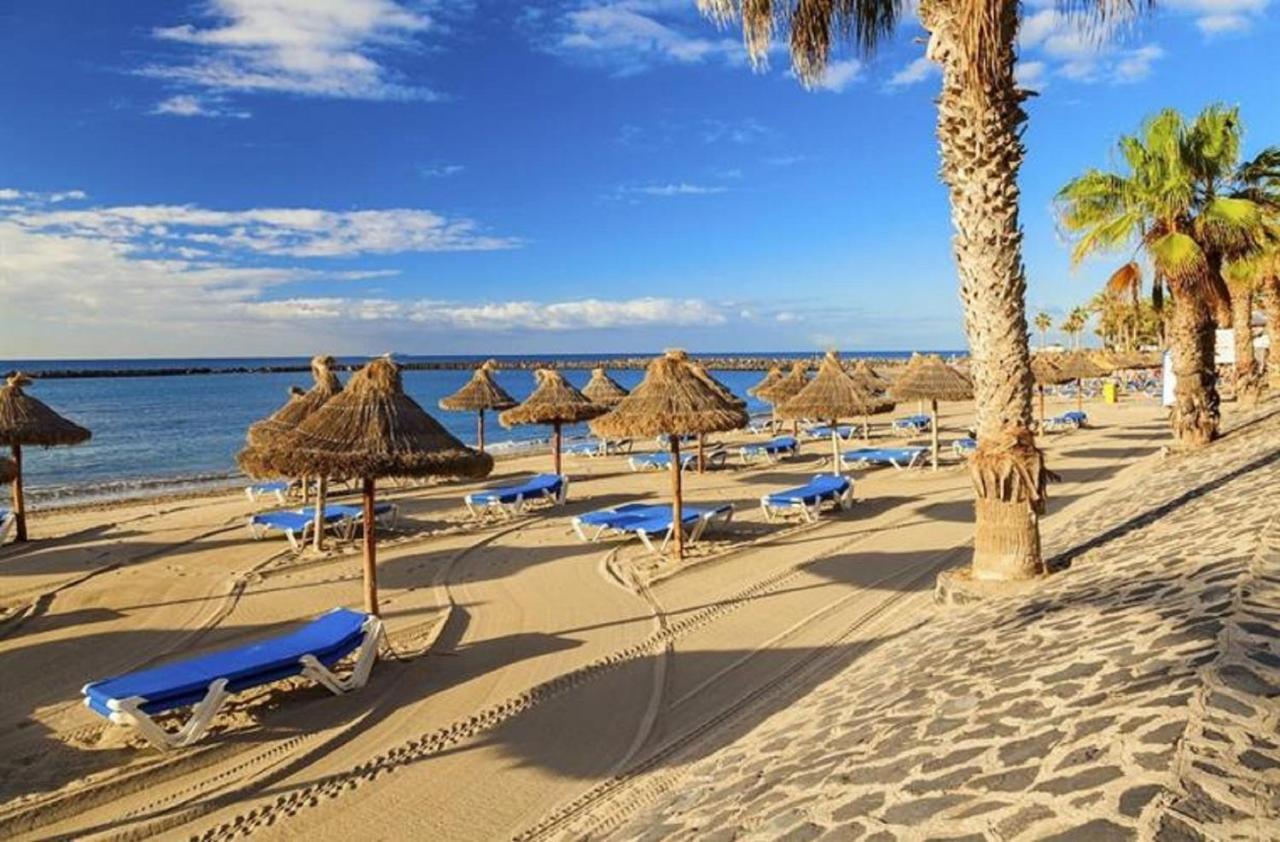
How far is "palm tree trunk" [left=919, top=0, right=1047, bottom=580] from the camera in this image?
6.64m

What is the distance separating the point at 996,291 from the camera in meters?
6.78

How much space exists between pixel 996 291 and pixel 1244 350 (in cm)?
1782

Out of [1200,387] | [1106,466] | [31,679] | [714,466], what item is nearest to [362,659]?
[31,679]

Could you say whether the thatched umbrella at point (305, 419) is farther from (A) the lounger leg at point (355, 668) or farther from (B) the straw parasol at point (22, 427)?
(B) the straw parasol at point (22, 427)

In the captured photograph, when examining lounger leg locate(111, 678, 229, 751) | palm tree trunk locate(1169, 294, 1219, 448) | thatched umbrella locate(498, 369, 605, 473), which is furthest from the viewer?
thatched umbrella locate(498, 369, 605, 473)

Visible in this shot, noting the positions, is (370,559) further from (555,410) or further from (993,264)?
(555,410)

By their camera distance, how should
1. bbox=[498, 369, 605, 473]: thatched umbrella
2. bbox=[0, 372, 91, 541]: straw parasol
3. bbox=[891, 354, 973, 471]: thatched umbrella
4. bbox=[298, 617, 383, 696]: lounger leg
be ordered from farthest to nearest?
1. bbox=[891, 354, 973, 471]: thatched umbrella
2. bbox=[498, 369, 605, 473]: thatched umbrella
3. bbox=[0, 372, 91, 541]: straw parasol
4. bbox=[298, 617, 383, 696]: lounger leg

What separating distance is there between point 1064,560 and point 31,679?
8797 mm

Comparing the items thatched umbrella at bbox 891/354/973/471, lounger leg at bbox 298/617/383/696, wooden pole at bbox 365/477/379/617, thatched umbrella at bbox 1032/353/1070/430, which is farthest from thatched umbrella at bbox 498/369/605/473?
thatched umbrella at bbox 1032/353/1070/430

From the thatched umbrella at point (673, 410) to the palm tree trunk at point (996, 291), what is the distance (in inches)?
171

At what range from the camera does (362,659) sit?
6.46 m

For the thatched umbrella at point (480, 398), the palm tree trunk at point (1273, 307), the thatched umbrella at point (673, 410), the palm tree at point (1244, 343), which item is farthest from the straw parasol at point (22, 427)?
the palm tree trunk at point (1273, 307)

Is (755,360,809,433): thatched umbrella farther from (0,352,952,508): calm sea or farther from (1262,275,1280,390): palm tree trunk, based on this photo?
(0,352,952,508): calm sea

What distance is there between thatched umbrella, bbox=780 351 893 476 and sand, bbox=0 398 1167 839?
2039mm
